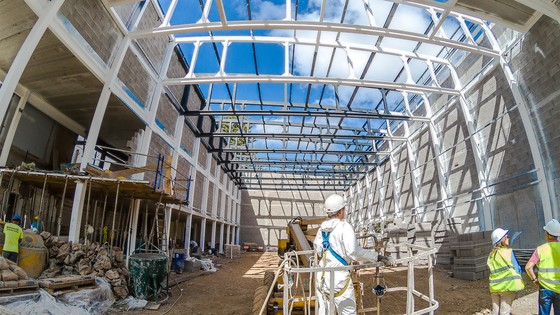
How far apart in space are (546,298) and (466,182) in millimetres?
10194

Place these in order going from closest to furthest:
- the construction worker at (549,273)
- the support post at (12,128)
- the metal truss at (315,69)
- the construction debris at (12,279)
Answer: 1. the construction worker at (549,273)
2. the construction debris at (12,279)
3. the support post at (12,128)
4. the metal truss at (315,69)

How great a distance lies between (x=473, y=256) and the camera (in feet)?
35.6

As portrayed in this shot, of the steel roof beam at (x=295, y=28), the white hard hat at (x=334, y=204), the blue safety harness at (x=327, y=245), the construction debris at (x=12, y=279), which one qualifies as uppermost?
the steel roof beam at (x=295, y=28)

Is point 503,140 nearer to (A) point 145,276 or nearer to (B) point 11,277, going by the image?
(A) point 145,276

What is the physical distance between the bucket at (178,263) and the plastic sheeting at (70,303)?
735cm

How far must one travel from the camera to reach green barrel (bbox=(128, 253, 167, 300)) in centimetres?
841

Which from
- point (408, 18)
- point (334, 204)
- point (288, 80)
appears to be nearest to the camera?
point (334, 204)

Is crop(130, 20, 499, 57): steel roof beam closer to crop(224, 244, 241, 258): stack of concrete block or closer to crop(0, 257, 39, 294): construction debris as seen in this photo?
crop(0, 257, 39, 294): construction debris

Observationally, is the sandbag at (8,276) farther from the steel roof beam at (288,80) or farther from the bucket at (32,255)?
the steel roof beam at (288,80)

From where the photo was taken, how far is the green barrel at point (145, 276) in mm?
8406

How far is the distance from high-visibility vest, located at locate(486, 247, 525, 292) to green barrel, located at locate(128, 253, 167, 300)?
301 inches

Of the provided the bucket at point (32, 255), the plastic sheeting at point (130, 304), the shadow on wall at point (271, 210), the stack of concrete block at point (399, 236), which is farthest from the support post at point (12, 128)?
the shadow on wall at point (271, 210)

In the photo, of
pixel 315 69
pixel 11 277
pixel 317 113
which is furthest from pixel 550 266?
pixel 317 113

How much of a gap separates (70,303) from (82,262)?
1671 mm
